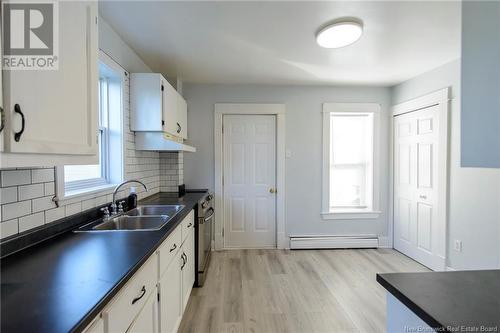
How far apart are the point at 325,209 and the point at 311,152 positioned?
0.88m

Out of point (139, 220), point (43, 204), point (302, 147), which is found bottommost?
point (139, 220)

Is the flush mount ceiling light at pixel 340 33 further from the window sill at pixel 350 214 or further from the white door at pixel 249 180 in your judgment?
the window sill at pixel 350 214

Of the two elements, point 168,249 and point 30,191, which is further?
point 168,249

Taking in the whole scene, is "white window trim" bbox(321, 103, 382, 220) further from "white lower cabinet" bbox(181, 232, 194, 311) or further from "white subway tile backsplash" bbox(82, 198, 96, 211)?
"white subway tile backsplash" bbox(82, 198, 96, 211)

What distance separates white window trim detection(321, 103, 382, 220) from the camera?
379 centimetres

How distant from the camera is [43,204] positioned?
1.39 meters

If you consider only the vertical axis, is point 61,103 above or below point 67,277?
above

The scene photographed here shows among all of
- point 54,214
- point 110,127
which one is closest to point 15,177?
point 54,214

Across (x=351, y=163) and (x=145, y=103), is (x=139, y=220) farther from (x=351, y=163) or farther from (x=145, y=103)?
(x=351, y=163)

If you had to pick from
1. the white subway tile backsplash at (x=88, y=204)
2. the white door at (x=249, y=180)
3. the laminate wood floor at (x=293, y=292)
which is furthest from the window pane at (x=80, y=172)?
the white door at (x=249, y=180)

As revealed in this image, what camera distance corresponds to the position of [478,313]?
2.38 feet

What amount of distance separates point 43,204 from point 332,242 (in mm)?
3483

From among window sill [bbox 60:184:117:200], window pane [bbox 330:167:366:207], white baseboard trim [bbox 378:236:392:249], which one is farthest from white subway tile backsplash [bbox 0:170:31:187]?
white baseboard trim [bbox 378:236:392:249]

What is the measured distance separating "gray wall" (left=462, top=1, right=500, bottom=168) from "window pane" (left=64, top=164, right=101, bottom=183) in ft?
7.07
